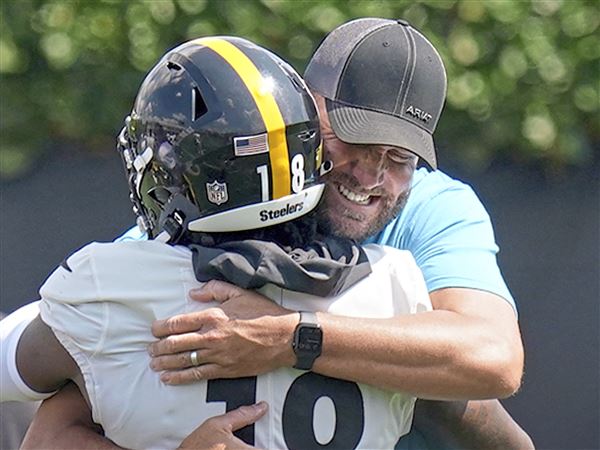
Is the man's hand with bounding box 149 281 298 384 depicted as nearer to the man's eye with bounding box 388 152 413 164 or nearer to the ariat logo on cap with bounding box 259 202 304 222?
the ariat logo on cap with bounding box 259 202 304 222

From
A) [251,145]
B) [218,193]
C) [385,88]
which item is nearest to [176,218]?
[218,193]

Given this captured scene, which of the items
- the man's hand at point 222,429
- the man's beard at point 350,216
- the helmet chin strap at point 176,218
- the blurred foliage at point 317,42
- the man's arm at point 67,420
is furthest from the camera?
the blurred foliage at point 317,42

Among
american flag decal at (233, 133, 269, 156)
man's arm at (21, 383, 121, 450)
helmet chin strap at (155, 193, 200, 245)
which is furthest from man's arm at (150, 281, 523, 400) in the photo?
man's arm at (21, 383, 121, 450)

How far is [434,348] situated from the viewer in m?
2.34

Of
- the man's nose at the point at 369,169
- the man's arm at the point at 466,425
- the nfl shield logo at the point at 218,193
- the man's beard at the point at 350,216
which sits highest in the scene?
the nfl shield logo at the point at 218,193

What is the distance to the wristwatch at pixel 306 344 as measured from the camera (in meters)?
2.24

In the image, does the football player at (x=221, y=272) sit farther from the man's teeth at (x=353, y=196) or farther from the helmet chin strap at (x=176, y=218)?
the man's teeth at (x=353, y=196)

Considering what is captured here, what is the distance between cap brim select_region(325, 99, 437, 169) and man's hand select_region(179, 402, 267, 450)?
0.69m

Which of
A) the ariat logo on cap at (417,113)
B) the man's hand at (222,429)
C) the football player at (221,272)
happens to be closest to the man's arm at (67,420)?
the football player at (221,272)

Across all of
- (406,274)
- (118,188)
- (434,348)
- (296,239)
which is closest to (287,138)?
(296,239)

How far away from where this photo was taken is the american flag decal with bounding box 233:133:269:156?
2.23 metres

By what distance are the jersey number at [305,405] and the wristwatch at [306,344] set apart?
38 millimetres

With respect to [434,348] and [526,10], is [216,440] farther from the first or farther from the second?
[526,10]

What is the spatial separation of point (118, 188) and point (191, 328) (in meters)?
2.73
